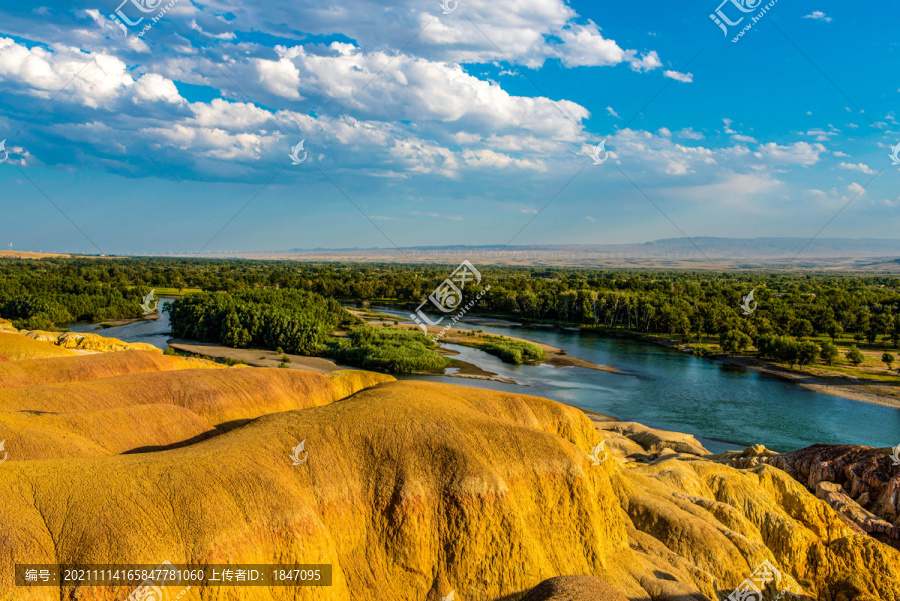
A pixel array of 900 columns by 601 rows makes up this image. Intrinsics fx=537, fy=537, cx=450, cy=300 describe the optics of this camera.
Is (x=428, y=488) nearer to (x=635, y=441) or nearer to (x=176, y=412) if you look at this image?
(x=176, y=412)

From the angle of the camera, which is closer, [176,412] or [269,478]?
[269,478]

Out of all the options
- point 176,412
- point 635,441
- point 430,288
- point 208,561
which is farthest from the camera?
point 430,288

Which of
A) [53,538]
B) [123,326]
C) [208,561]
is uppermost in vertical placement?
[53,538]

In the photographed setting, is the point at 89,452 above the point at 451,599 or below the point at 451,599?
above

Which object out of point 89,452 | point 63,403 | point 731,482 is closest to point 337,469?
point 89,452

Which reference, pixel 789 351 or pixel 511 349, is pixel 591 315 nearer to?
pixel 511 349

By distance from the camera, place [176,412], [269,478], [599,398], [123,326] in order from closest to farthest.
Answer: [269,478], [176,412], [599,398], [123,326]
